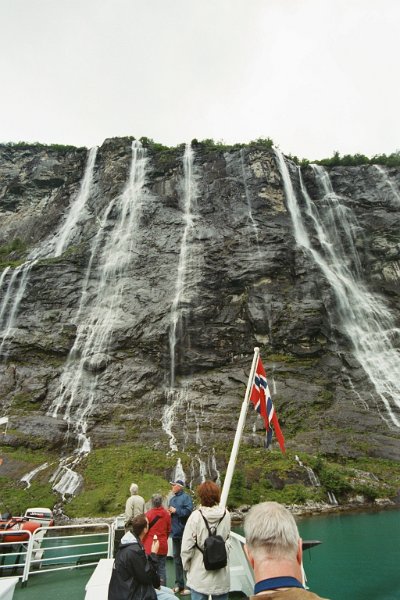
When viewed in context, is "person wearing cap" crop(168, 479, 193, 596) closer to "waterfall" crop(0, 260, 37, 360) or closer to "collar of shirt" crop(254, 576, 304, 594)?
"collar of shirt" crop(254, 576, 304, 594)

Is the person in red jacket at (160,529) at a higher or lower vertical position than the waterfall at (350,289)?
lower

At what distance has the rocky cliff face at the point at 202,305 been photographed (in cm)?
2234

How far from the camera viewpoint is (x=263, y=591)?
64.2 inches

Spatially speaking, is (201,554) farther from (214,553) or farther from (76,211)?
(76,211)

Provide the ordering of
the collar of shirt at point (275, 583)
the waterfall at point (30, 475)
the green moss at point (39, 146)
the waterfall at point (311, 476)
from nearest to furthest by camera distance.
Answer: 1. the collar of shirt at point (275, 583)
2. the waterfall at point (311, 476)
3. the waterfall at point (30, 475)
4. the green moss at point (39, 146)

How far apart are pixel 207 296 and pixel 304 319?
7.19 metres

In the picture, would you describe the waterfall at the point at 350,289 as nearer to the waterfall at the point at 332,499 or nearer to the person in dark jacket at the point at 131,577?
the waterfall at the point at 332,499

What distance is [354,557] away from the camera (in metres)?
8.80

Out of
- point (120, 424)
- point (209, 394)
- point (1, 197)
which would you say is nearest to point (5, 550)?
point (120, 424)

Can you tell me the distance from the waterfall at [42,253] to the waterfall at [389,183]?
30945 millimetres

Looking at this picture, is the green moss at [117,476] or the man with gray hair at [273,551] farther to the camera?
the green moss at [117,476]

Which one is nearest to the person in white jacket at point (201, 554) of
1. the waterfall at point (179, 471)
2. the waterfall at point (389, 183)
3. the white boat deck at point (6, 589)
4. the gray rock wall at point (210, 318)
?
the white boat deck at point (6, 589)

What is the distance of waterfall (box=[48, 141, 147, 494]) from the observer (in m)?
23.2

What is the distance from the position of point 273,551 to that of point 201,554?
86.1 inches
